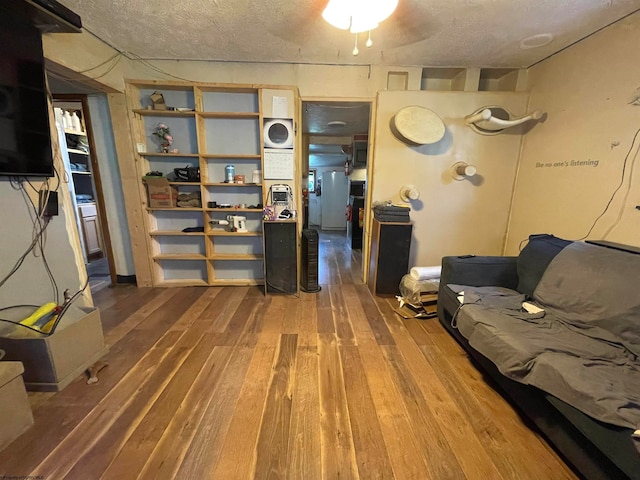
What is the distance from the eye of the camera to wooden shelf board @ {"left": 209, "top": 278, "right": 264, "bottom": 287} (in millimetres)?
3055

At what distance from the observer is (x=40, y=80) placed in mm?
1606

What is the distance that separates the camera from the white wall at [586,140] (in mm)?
1829

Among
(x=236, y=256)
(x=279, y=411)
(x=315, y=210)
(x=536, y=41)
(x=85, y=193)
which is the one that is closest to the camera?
(x=279, y=411)

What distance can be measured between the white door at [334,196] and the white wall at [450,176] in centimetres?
402

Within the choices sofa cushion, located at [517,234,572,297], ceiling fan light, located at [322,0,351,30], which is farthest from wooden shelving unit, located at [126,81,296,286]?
sofa cushion, located at [517,234,572,297]

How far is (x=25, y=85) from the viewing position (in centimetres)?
152

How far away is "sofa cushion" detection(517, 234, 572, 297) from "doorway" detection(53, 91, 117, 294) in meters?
4.18

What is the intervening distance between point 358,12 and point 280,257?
2.09 m

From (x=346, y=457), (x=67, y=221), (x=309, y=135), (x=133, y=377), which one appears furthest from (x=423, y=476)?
(x=309, y=135)

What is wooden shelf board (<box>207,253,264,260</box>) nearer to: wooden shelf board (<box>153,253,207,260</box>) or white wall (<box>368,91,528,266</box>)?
wooden shelf board (<box>153,253,207,260</box>)

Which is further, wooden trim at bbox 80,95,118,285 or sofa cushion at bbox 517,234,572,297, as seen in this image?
wooden trim at bbox 80,95,118,285

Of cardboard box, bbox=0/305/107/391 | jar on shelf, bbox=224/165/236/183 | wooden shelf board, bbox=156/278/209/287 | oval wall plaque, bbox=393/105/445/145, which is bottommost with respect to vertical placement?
wooden shelf board, bbox=156/278/209/287

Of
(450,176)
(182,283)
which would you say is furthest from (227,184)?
(450,176)

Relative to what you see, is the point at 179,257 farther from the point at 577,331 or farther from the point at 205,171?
the point at 577,331
